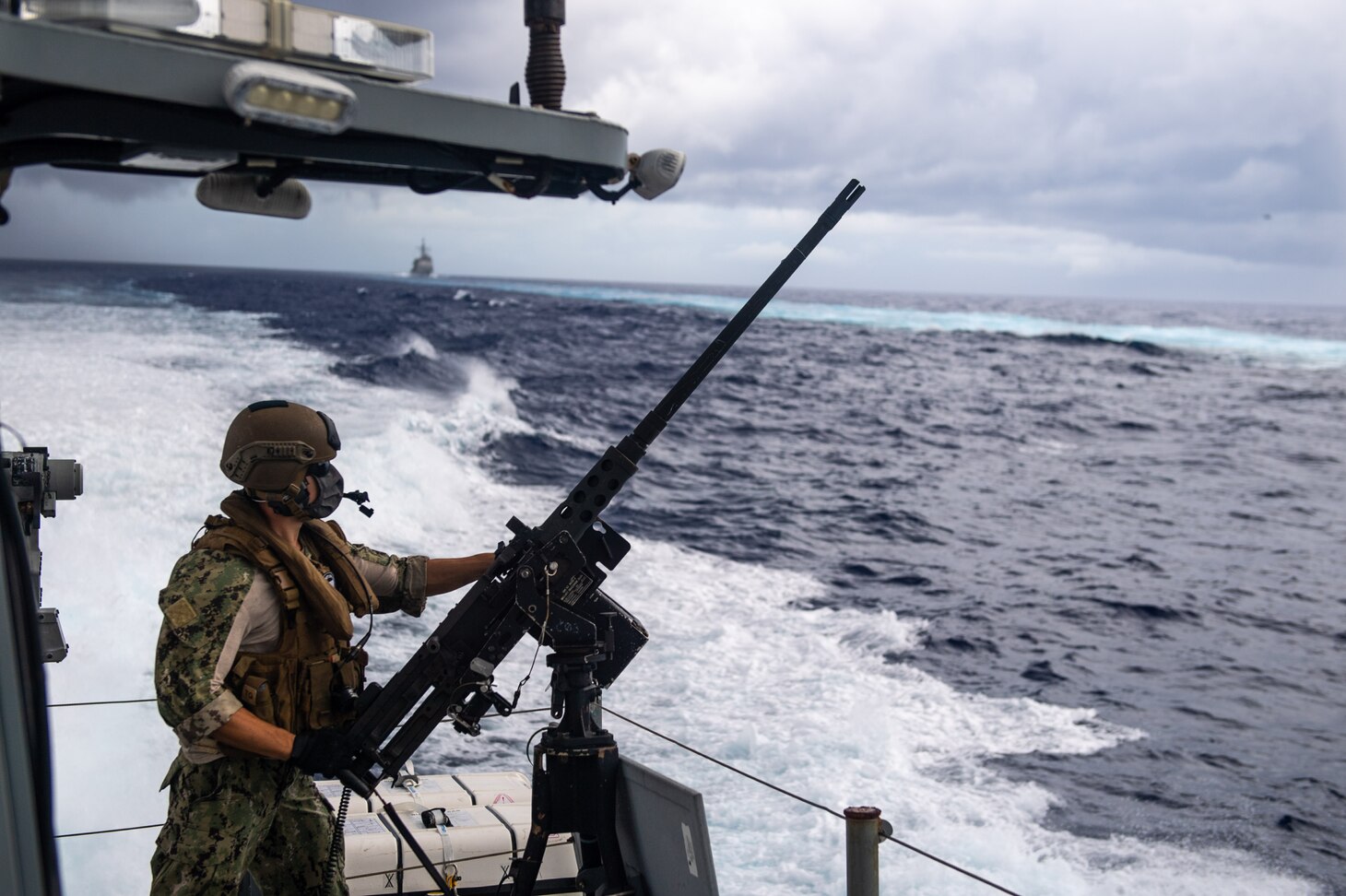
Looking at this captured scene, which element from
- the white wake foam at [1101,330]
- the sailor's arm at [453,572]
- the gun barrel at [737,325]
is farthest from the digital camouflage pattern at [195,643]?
the white wake foam at [1101,330]

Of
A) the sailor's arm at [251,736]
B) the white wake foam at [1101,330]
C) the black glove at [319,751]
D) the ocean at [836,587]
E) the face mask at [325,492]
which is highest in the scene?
the face mask at [325,492]

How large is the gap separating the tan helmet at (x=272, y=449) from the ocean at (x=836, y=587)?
12.5 feet

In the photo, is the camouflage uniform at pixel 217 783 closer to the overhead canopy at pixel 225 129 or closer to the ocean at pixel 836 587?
the overhead canopy at pixel 225 129

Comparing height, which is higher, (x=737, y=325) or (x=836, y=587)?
(x=737, y=325)

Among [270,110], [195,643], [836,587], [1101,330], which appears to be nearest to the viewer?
[270,110]

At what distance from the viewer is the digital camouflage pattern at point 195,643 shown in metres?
3.29

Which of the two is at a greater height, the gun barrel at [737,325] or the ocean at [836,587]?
the gun barrel at [737,325]

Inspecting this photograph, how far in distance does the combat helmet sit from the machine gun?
0.59m

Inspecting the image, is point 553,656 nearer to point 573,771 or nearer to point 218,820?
point 573,771

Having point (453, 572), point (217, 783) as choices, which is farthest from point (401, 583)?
point (217, 783)

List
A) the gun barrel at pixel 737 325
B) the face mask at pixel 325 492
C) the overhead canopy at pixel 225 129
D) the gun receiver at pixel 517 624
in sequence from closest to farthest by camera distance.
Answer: the overhead canopy at pixel 225 129
the face mask at pixel 325 492
the gun receiver at pixel 517 624
the gun barrel at pixel 737 325

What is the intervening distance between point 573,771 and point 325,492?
1075mm

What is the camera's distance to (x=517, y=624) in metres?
3.83

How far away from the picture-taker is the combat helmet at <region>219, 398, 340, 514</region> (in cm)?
350
